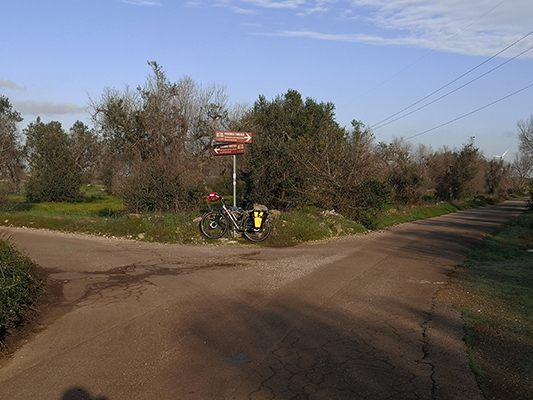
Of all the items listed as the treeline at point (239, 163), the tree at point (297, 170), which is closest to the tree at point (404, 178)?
the treeline at point (239, 163)

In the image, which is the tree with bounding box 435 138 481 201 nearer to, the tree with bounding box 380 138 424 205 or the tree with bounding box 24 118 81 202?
the tree with bounding box 380 138 424 205

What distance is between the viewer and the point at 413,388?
493 centimetres

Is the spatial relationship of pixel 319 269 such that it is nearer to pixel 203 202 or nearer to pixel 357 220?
pixel 203 202

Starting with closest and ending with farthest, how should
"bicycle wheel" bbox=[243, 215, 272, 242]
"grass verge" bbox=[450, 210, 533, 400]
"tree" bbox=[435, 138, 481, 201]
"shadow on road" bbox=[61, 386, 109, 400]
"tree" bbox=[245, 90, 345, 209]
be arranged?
"shadow on road" bbox=[61, 386, 109, 400] < "grass verge" bbox=[450, 210, 533, 400] < "bicycle wheel" bbox=[243, 215, 272, 242] < "tree" bbox=[245, 90, 345, 209] < "tree" bbox=[435, 138, 481, 201]

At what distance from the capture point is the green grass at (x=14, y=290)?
6555 millimetres

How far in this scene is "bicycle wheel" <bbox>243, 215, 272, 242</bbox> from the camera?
54.3 ft

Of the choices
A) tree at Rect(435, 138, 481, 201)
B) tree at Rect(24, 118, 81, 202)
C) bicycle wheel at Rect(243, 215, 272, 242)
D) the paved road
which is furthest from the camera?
Result: tree at Rect(435, 138, 481, 201)

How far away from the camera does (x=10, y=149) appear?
42688 millimetres

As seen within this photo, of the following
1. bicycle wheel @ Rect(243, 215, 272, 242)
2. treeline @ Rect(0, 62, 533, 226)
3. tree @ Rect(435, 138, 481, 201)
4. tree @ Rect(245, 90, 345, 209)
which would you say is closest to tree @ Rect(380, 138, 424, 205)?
treeline @ Rect(0, 62, 533, 226)

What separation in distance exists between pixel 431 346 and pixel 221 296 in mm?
3864

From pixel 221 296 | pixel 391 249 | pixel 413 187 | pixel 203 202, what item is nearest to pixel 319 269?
pixel 221 296

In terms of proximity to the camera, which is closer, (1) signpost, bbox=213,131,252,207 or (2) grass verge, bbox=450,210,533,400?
(2) grass verge, bbox=450,210,533,400

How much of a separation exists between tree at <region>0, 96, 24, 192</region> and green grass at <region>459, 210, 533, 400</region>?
1364 inches

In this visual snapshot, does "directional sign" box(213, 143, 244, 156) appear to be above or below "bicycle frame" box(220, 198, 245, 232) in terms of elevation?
above
